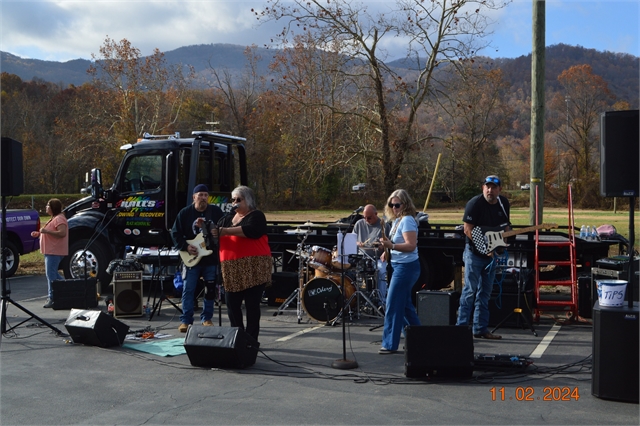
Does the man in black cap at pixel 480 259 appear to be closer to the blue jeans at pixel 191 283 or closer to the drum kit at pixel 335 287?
the drum kit at pixel 335 287

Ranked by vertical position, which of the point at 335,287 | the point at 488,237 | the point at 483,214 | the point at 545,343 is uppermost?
the point at 483,214

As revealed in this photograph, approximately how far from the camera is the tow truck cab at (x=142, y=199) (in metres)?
12.0

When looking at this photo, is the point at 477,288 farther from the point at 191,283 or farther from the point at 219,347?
the point at 191,283

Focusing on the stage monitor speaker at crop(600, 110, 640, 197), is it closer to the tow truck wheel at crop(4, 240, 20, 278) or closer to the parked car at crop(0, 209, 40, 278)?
the parked car at crop(0, 209, 40, 278)

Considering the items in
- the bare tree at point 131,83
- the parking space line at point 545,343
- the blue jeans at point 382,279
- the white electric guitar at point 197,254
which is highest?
the bare tree at point 131,83

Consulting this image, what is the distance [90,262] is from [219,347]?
21.7ft

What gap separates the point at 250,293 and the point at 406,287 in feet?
5.56

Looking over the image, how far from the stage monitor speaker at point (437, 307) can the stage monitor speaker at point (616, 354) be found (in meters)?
2.92

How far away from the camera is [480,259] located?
27.2ft

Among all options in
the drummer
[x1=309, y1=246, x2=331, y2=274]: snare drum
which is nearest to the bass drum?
[x1=309, y1=246, x2=331, y2=274]: snare drum

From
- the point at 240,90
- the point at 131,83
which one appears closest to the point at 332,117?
the point at 131,83

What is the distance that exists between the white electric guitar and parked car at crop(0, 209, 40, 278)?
8.52 m

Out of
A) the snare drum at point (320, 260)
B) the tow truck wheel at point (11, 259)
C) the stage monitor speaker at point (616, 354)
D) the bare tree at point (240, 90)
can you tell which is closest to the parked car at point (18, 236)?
the tow truck wheel at point (11, 259)

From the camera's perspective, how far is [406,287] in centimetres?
726
